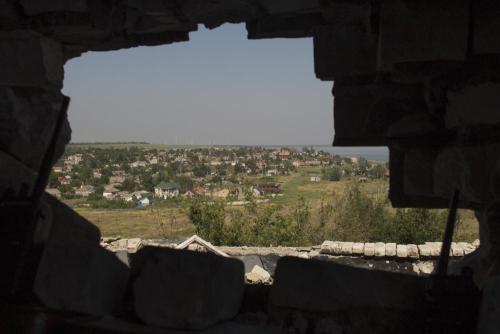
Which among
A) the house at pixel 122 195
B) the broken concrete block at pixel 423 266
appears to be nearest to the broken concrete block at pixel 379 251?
the broken concrete block at pixel 423 266

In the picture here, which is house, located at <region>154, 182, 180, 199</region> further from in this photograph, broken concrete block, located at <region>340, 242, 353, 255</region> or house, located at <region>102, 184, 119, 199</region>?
broken concrete block, located at <region>340, 242, 353, 255</region>

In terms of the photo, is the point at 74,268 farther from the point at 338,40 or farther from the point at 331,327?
the point at 338,40

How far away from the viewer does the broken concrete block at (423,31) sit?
1657 mm

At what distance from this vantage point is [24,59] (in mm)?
2324

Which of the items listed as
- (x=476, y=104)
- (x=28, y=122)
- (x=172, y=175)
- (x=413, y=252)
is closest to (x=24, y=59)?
(x=28, y=122)

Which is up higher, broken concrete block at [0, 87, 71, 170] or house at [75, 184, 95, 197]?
broken concrete block at [0, 87, 71, 170]

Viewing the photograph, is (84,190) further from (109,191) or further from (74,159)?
(74,159)

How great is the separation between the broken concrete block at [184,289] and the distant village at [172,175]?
26374mm

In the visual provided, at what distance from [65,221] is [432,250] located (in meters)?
12.2

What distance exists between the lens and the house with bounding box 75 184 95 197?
45.5m

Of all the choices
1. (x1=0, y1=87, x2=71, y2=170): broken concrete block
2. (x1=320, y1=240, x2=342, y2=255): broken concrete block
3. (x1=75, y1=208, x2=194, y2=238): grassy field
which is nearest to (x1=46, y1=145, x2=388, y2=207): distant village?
(x1=75, y1=208, x2=194, y2=238): grassy field

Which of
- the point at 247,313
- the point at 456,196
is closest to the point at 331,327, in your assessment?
the point at 247,313

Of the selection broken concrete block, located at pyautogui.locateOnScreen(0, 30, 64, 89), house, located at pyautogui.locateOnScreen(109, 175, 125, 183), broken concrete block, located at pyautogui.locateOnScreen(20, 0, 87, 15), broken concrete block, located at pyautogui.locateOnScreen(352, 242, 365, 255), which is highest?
broken concrete block, located at pyautogui.locateOnScreen(20, 0, 87, 15)

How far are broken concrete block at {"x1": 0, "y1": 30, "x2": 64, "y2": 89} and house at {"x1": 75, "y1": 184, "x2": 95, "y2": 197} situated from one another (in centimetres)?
4411
